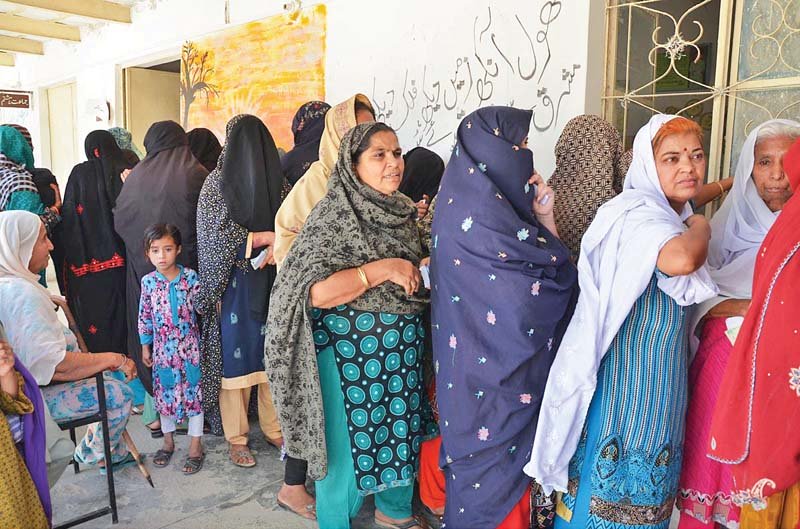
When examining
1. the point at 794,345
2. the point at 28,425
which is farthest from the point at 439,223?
the point at 28,425

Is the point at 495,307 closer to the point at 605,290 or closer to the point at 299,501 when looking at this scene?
the point at 605,290

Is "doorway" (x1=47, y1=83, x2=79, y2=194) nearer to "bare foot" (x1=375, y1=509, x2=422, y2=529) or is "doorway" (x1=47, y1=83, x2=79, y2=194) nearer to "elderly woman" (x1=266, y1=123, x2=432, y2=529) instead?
"elderly woman" (x1=266, y1=123, x2=432, y2=529)

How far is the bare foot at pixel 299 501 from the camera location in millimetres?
2488

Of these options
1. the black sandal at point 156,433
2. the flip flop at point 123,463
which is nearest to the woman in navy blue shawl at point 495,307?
the flip flop at point 123,463

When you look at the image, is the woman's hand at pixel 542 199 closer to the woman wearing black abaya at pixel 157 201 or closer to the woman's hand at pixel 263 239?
the woman's hand at pixel 263 239

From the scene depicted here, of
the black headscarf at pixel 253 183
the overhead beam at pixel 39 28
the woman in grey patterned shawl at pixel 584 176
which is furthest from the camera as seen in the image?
the overhead beam at pixel 39 28

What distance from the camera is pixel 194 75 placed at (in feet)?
19.0

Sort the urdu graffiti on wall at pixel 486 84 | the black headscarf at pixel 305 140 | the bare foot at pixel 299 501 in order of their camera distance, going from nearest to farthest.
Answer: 1. the bare foot at pixel 299 501
2. the urdu graffiti on wall at pixel 486 84
3. the black headscarf at pixel 305 140

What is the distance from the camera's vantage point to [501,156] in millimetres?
1820

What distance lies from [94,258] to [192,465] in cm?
151

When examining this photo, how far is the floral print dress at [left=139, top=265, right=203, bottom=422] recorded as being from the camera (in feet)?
9.62

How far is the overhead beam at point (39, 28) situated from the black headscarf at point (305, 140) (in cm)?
615

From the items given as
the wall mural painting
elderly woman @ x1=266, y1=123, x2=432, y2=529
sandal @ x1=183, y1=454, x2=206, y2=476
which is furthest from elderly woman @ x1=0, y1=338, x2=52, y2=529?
the wall mural painting

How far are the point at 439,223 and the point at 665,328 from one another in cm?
71
